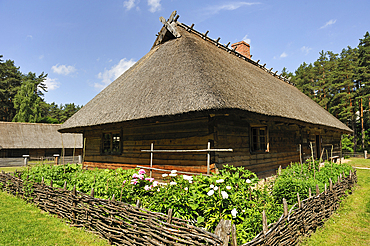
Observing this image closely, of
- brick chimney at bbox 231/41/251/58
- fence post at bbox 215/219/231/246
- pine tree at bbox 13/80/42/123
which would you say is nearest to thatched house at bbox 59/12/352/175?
fence post at bbox 215/219/231/246

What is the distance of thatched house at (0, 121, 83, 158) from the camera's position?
71.2ft

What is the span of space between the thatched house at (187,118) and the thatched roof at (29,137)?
14.4m

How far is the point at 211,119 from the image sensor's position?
20.0 feet

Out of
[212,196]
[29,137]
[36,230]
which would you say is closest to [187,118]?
[212,196]

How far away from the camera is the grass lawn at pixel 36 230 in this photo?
162 inches

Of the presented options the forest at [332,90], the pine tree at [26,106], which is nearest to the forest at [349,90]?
the forest at [332,90]

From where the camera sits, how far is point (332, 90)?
109ft

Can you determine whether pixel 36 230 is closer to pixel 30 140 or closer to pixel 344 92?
pixel 30 140

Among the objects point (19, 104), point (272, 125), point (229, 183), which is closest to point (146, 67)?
point (272, 125)

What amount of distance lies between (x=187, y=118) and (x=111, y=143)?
470 cm

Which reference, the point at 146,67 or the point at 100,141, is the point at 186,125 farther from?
the point at 100,141

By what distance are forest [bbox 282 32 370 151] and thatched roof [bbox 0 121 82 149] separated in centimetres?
3312

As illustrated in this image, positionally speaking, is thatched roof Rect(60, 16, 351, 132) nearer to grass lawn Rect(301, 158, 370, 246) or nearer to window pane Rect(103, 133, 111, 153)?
window pane Rect(103, 133, 111, 153)

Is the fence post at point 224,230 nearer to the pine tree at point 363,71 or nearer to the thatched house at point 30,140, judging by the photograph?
the thatched house at point 30,140
